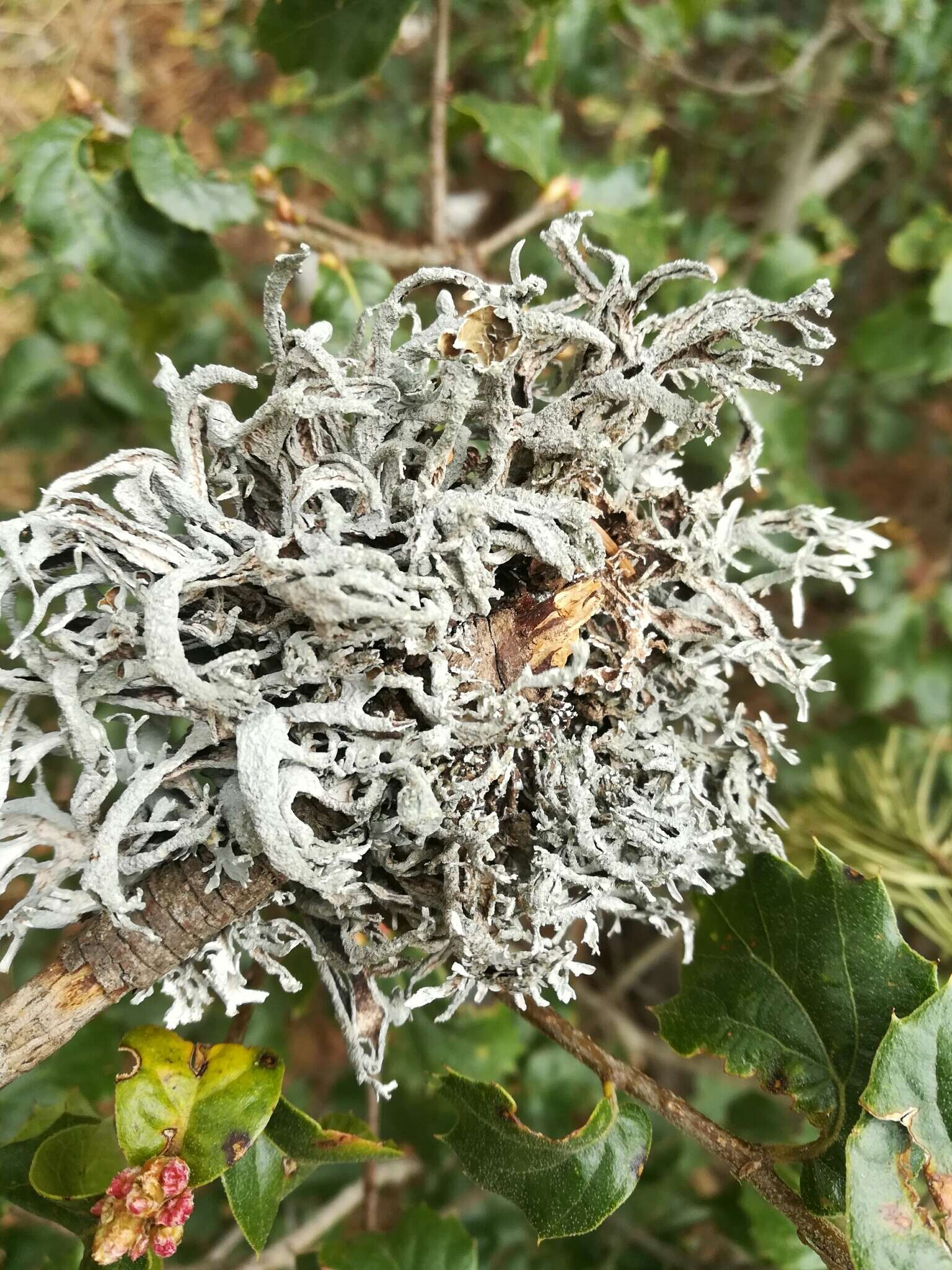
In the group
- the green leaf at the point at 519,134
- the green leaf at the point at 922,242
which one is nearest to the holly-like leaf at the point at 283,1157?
the green leaf at the point at 519,134

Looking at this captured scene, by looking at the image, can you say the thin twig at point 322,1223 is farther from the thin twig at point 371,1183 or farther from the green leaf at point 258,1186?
the green leaf at point 258,1186

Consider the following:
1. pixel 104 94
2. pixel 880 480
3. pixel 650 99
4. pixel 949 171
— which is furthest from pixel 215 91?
pixel 880 480

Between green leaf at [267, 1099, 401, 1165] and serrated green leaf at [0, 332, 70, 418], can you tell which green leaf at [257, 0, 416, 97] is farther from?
green leaf at [267, 1099, 401, 1165]

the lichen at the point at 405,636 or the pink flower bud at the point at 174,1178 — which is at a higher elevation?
the lichen at the point at 405,636

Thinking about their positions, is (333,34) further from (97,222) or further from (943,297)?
(943,297)

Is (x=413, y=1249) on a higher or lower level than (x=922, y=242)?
lower

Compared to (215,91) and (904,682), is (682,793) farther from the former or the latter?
(215,91)

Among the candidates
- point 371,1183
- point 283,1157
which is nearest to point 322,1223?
point 371,1183
